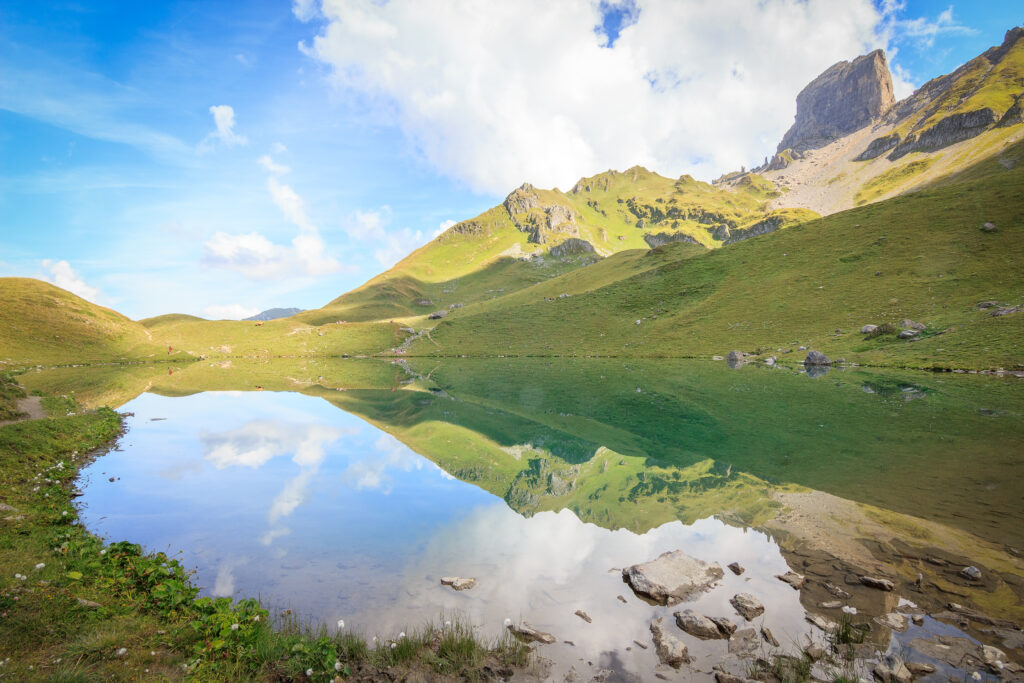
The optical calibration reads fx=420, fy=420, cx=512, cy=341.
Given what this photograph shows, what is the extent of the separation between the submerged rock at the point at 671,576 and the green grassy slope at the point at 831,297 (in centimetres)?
5600

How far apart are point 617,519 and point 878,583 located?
24.4 ft

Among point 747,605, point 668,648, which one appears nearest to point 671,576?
point 747,605

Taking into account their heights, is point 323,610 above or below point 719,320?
below

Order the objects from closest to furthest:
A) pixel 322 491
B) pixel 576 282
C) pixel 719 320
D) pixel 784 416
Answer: pixel 322 491
pixel 784 416
pixel 719 320
pixel 576 282

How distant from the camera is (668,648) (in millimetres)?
8562

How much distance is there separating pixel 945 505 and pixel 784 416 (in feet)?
54.8

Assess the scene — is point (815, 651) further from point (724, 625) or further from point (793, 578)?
point (793, 578)

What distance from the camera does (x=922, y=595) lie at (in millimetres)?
9852

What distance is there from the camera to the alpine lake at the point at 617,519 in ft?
30.1

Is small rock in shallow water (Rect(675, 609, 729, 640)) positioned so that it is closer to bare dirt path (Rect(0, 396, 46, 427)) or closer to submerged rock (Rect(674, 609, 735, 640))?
submerged rock (Rect(674, 609, 735, 640))

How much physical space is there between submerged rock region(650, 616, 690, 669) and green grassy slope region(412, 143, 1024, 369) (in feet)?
194

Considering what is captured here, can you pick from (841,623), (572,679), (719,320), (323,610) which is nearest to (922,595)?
(841,623)

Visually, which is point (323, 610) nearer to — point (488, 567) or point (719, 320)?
point (488, 567)

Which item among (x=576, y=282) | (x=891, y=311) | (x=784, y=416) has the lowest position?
(x=784, y=416)
